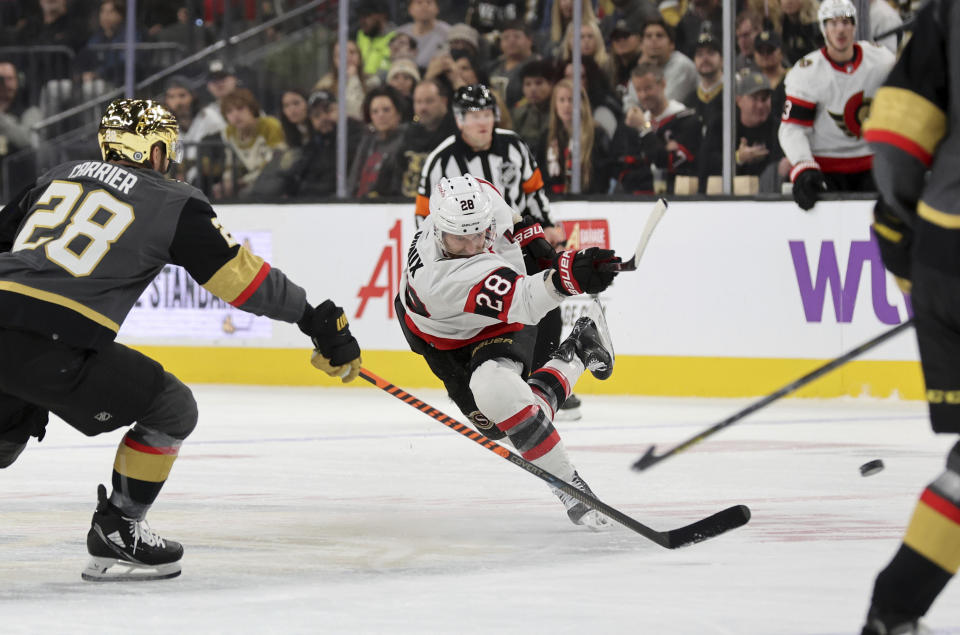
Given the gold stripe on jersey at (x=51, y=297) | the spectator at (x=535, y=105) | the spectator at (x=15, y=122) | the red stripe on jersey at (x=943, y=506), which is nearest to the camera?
the red stripe on jersey at (x=943, y=506)

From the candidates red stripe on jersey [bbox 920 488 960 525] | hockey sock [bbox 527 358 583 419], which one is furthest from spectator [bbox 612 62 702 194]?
red stripe on jersey [bbox 920 488 960 525]

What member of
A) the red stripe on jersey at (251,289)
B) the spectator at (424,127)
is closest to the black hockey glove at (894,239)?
the red stripe on jersey at (251,289)

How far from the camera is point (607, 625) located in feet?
9.46

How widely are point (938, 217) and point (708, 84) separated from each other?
17.3 feet

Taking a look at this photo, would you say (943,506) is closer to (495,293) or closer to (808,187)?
(495,293)

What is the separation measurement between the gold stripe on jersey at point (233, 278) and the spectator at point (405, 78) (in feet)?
17.1

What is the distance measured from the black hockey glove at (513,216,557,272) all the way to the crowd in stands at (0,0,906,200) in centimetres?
247

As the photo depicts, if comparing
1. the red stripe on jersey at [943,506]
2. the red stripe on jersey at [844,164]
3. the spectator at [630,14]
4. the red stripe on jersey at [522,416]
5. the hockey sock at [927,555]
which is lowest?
the red stripe on jersey at [844,164]

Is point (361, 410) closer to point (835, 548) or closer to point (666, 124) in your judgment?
point (666, 124)

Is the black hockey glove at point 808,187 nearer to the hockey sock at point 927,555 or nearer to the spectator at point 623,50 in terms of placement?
the spectator at point 623,50

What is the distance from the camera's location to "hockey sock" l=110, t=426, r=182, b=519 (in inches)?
137

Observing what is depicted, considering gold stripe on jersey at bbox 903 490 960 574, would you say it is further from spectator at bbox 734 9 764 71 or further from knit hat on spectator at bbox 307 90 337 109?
knit hat on spectator at bbox 307 90 337 109

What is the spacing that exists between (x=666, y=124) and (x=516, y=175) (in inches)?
65.1

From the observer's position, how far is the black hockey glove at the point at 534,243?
16.9 feet
